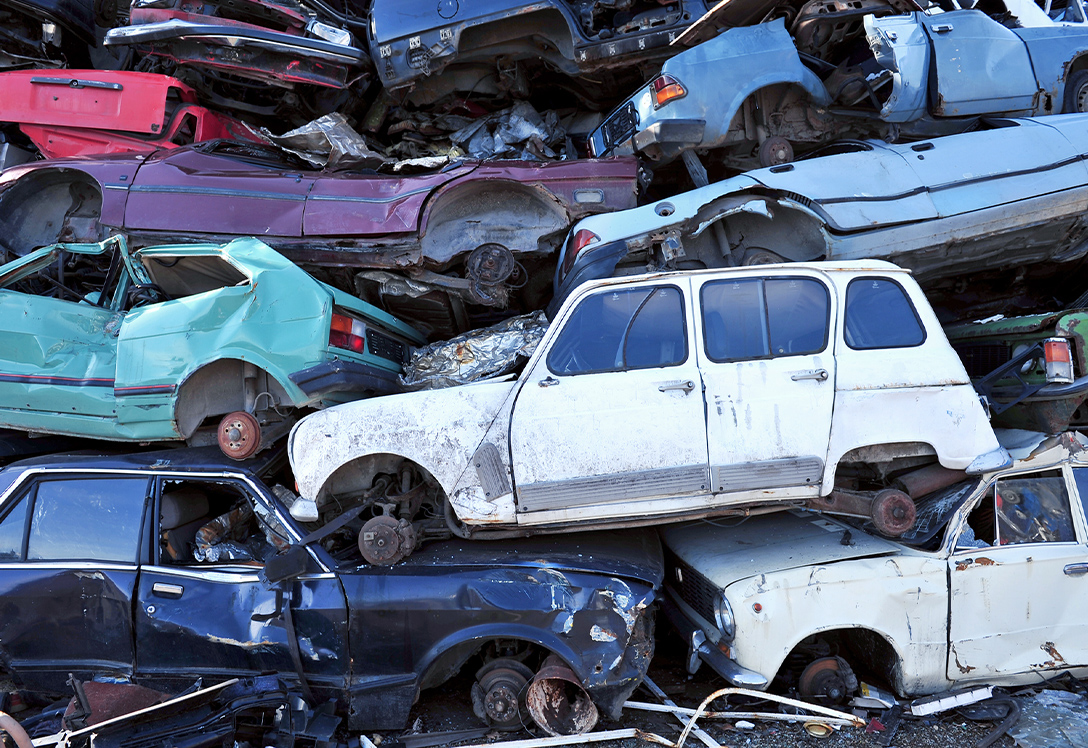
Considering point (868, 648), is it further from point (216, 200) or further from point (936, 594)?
point (216, 200)

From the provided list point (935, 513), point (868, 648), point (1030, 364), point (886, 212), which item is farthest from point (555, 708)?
point (886, 212)

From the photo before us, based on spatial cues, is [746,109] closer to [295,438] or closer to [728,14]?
[728,14]

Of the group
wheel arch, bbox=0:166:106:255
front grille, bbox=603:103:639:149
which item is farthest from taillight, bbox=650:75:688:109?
wheel arch, bbox=0:166:106:255

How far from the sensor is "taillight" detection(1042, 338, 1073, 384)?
4074mm

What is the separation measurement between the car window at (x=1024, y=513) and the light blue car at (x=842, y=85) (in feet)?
9.89

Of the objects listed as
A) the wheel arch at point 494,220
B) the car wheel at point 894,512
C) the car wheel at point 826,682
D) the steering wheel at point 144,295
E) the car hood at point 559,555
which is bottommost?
the car wheel at point 826,682

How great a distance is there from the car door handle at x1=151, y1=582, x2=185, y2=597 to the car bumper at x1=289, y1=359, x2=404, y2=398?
1.28 metres

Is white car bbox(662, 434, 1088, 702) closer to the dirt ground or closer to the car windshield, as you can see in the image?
the car windshield

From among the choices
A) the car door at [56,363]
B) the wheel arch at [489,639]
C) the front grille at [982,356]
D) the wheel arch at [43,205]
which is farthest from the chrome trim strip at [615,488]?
the wheel arch at [43,205]

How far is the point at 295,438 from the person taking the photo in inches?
159

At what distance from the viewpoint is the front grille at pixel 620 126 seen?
19.6 ft

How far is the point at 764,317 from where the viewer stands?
407 centimetres

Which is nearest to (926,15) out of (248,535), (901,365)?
(901,365)

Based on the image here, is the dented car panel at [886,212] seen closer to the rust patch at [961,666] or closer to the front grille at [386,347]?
the front grille at [386,347]
